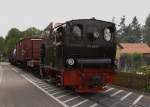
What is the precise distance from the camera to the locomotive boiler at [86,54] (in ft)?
66.7

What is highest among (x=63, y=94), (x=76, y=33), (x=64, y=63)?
(x=76, y=33)

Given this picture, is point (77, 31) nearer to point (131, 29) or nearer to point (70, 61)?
point (70, 61)

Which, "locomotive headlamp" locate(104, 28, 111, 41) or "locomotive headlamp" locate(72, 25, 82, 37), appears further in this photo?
"locomotive headlamp" locate(104, 28, 111, 41)

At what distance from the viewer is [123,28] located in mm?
164625

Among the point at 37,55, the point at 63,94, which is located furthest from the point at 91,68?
the point at 37,55

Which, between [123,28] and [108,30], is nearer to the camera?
[108,30]

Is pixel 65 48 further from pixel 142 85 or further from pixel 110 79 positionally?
pixel 142 85

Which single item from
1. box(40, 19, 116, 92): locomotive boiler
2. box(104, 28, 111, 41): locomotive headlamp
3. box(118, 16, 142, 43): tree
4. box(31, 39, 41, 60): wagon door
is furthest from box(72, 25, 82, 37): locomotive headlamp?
box(118, 16, 142, 43): tree

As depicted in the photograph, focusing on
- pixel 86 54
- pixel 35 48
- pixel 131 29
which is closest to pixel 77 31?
pixel 86 54

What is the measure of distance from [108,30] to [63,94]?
11.5 feet

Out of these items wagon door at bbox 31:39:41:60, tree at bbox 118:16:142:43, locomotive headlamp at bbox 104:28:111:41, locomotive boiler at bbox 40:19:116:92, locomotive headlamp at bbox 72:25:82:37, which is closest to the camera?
locomotive boiler at bbox 40:19:116:92

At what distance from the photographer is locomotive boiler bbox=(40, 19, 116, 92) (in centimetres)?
2033

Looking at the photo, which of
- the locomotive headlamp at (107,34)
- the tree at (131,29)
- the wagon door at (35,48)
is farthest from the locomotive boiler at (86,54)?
the tree at (131,29)

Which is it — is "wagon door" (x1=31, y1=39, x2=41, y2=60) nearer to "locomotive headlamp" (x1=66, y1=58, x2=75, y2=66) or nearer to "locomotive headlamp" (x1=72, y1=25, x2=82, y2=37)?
"locomotive headlamp" (x1=72, y1=25, x2=82, y2=37)
